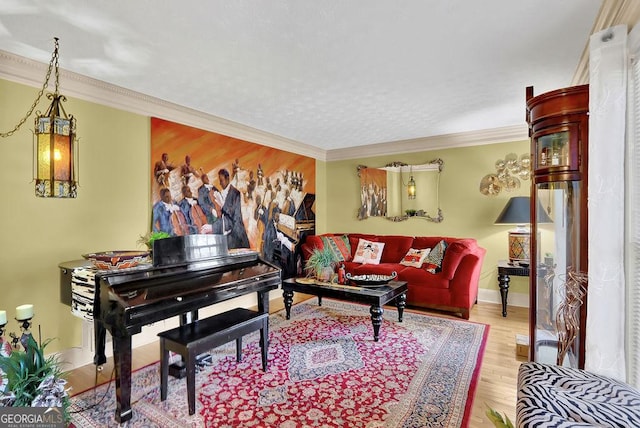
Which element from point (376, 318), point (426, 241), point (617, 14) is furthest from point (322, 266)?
point (617, 14)

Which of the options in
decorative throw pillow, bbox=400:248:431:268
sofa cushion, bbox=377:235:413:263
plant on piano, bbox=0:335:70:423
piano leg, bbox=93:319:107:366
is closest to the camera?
plant on piano, bbox=0:335:70:423

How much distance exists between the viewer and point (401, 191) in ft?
17.7

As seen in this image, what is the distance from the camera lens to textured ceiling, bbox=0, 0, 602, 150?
1.90 metres

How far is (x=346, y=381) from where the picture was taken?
245 cm

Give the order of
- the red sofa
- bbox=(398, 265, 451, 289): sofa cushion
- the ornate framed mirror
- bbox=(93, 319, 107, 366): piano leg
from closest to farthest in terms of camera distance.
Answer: bbox=(93, 319, 107, 366): piano leg, the red sofa, bbox=(398, 265, 451, 289): sofa cushion, the ornate framed mirror

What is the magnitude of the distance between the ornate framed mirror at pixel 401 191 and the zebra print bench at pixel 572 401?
3.66 m

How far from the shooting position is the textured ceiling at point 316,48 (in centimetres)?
190

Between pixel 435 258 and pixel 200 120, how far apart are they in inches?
137

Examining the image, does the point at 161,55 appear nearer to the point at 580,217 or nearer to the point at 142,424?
the point at 142,424

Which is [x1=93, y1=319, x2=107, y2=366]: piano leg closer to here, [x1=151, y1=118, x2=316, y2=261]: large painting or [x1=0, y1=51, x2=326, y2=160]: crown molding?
[x1=151, y1=118, x2=316, y2=261]: large painting

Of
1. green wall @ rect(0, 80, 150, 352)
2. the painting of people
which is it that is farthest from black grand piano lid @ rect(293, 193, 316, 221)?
green wall @ rect(0, 80, 150, 352)

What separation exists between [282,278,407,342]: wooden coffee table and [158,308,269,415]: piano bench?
109 centimetres

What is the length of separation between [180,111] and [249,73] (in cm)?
130

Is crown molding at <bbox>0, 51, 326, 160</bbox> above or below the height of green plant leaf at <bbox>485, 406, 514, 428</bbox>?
above
